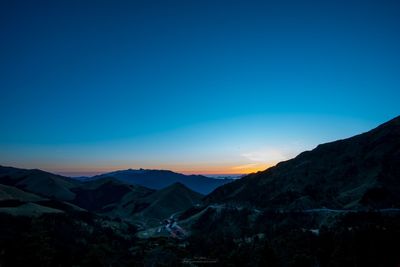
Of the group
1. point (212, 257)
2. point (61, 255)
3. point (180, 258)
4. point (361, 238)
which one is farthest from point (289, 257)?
point (61, 255)

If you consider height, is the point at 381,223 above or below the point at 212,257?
above

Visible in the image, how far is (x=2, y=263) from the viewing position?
118 m

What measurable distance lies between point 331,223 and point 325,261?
227 feet

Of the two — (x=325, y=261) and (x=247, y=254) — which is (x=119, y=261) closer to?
(x=247, y=254)

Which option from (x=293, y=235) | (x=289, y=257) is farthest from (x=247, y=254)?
(x=293, y=235)

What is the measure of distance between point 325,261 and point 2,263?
345 ft

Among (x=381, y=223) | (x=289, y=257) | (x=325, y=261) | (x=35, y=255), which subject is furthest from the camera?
(x=381, y=223)

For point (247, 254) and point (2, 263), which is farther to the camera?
point (247, 254)

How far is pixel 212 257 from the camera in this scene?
16862 centimetres

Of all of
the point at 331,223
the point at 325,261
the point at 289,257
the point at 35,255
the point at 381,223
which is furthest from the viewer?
the point at 331,223

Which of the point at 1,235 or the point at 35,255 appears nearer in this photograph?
the point at 35,255

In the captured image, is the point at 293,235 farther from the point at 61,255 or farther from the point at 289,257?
the point at 61,255

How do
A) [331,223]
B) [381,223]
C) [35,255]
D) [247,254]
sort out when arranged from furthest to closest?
[331,223] < [381,223] < [247,254] < [35,255]

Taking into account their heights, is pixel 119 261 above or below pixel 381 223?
below
